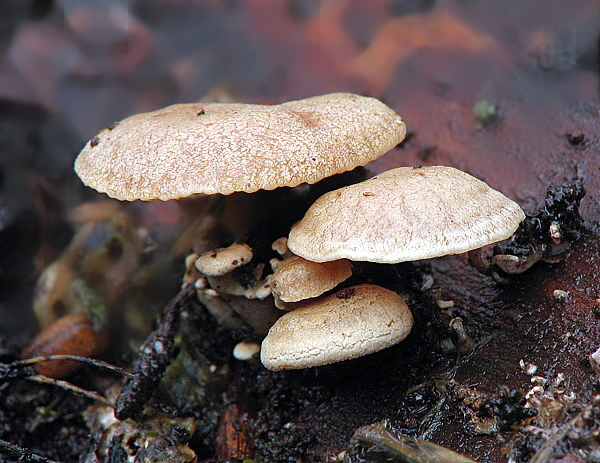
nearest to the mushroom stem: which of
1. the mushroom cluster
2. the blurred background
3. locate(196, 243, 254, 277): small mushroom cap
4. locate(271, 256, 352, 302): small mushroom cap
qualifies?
the mushroom cluster

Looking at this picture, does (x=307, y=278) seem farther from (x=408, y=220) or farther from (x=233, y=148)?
(x=233, y=148)

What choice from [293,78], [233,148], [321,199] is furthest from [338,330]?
[293,78]

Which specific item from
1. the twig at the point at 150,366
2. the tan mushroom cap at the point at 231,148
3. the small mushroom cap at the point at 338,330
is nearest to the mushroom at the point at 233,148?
the tan mushroom cap at the point at 231,148

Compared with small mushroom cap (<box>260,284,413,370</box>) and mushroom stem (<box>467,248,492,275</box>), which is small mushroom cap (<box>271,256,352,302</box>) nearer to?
small mushroom cap (<box>260,284,413,370</box>)

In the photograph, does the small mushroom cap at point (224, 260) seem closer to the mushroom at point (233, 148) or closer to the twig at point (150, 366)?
the mushroom at point (233, 148)

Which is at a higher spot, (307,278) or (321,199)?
(321,199)

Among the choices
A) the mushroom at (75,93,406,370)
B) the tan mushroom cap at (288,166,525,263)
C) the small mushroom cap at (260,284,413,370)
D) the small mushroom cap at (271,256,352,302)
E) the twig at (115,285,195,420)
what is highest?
the mushroom at (75,93,406,370)

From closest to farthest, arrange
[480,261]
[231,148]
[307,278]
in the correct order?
1. [231,148]
2. [307,278]
3. [480,261]

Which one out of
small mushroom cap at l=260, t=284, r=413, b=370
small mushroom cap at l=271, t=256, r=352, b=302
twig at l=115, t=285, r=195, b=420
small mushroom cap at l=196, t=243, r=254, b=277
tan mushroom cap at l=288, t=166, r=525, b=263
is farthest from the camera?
twig at l=115, t=285, r=195, b=420
